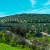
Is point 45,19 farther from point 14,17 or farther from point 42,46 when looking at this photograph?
point 42,46

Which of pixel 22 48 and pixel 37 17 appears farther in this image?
pixel 37 17

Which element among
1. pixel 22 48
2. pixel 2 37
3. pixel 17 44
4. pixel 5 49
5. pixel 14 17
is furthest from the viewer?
pixel 14 17

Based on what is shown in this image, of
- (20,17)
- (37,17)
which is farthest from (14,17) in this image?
(37,17)

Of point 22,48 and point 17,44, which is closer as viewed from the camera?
point 22,48

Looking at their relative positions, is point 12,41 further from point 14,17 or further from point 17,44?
point 14,17

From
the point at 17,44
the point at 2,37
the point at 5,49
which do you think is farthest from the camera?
the point at 2,37

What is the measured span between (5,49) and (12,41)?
10.3m

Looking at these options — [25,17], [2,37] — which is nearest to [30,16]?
[25,17]

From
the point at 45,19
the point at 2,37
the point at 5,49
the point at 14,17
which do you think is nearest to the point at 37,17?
the point at 45,19

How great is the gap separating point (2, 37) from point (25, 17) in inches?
5414

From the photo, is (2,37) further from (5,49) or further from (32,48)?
(5,49)

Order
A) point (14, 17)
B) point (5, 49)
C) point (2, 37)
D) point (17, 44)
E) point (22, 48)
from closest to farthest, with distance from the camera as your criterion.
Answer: point (5, 49), point (22, 48), point (17, 44), point (2, 37), point (14, 17)

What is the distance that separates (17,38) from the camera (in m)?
49.4

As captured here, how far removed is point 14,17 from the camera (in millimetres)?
185625
